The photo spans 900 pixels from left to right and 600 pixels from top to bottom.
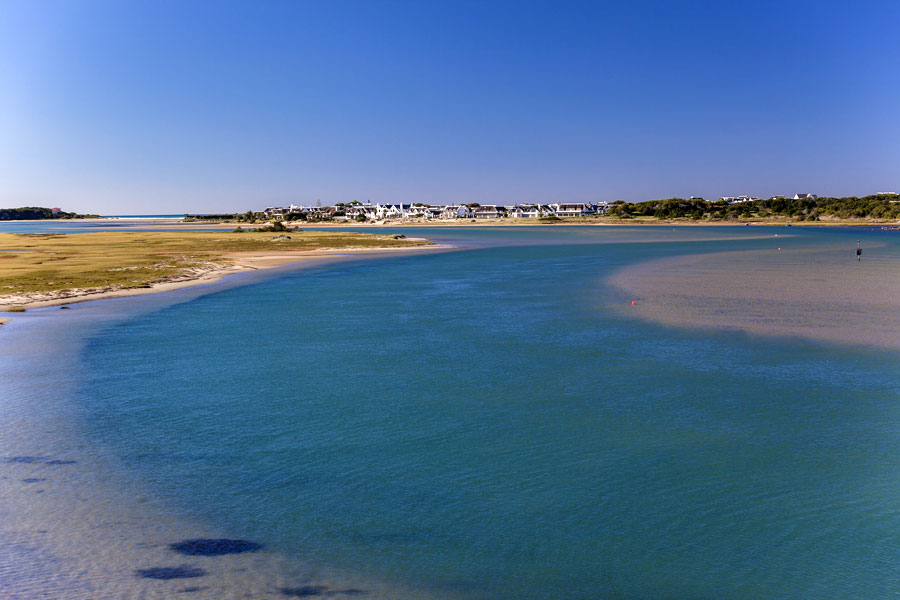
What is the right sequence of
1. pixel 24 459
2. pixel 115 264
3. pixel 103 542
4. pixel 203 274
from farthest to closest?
1. pixel 115 264
2. pixel 203 274
3. pixel 24 459
4. pixel 103 542

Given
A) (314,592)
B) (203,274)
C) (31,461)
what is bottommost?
(314,592)

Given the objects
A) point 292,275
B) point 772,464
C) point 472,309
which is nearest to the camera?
point 772,464

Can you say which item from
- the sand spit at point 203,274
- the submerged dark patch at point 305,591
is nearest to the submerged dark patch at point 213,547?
the submerged dark patch at point 305,591

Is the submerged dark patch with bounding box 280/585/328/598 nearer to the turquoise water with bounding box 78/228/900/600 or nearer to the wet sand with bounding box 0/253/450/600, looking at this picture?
the wet sand with bounding box 0/253/450/600

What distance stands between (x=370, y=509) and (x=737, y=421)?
1111 cm

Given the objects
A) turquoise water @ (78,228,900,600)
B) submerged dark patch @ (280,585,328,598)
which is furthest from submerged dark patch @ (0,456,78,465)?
submerged dark patch @ (280,585,328,598)

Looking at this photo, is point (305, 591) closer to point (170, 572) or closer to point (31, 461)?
point (170, 572)

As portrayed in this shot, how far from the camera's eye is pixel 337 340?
30.3 meters

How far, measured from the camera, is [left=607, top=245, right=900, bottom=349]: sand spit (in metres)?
31.7

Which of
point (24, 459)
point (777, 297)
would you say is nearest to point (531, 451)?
point (24, 459)

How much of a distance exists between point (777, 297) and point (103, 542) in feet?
138

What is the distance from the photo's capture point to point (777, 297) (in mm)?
42500

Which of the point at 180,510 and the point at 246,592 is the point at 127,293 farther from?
the point at 246,592

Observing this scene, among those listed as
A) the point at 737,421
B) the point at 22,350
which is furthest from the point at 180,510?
the point at 22,350
